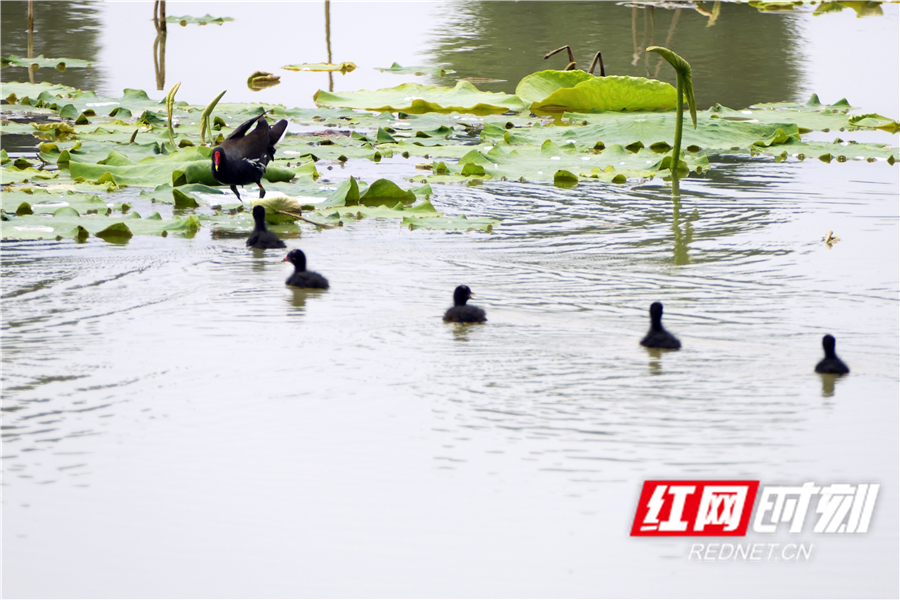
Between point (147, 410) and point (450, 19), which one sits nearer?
point (147, 410)

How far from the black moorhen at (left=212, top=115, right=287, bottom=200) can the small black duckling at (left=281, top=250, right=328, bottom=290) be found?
6.94 ft

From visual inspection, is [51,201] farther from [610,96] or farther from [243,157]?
[610,96]

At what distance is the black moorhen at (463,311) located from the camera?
6.24 m

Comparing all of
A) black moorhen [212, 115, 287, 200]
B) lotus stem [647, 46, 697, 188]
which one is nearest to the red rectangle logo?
black moorhen [212, 115, 287, 200]

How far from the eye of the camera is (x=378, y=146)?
1155cm

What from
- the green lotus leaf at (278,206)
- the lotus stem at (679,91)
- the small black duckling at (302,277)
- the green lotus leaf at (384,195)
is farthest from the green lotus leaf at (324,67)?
the small black duckling at (302,277)

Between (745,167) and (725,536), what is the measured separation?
7.40 metres

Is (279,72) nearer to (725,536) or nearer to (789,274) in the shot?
(789,274)

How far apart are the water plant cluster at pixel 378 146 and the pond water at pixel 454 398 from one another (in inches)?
13.5

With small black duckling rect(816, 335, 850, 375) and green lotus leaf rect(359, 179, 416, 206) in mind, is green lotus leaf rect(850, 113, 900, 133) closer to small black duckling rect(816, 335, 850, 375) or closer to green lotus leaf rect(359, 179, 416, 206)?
green lotus leaf rect(359, 179, 416, 206)

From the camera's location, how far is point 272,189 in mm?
9562

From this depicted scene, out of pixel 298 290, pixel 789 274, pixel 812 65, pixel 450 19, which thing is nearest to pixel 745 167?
pixel 789 274

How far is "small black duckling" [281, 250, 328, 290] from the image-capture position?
22.9 feet

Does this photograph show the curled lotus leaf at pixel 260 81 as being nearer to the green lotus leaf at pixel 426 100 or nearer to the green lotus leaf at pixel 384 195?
the green lotus leaf at pixel 426 100
